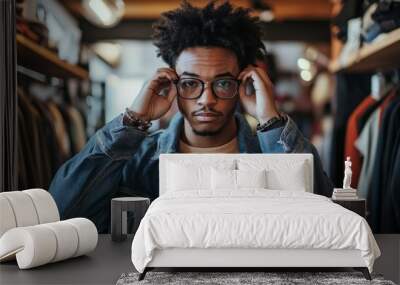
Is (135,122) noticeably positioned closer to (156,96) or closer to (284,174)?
(156,96)

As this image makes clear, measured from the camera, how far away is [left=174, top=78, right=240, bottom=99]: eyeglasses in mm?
5816

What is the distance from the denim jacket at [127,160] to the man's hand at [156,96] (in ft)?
0.49

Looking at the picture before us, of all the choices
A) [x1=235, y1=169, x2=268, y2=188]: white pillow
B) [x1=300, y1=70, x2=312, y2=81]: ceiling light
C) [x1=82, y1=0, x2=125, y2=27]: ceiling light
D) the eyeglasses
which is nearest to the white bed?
[x1=235, y1=169, x2=268, y2=188]: white pillow

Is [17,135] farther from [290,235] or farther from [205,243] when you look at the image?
[290,235]

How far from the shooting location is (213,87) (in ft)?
19.1

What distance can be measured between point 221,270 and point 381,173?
2073mm

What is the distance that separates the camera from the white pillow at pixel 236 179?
5.35 m

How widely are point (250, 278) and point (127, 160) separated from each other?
2.16m

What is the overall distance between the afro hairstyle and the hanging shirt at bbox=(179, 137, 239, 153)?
0.70 meters

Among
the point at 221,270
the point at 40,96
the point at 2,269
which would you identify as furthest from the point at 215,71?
the point at 2,269

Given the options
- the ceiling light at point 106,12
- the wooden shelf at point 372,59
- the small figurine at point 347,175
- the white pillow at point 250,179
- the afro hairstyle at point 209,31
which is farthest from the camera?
the ceiling light at point 106,12

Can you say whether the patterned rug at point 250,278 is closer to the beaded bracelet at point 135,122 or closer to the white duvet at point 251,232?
the white duvet at point 251,232

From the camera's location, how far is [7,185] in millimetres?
5770

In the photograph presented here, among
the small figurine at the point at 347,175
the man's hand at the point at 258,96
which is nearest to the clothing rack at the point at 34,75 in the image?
the man's hand at the point at 258,96
